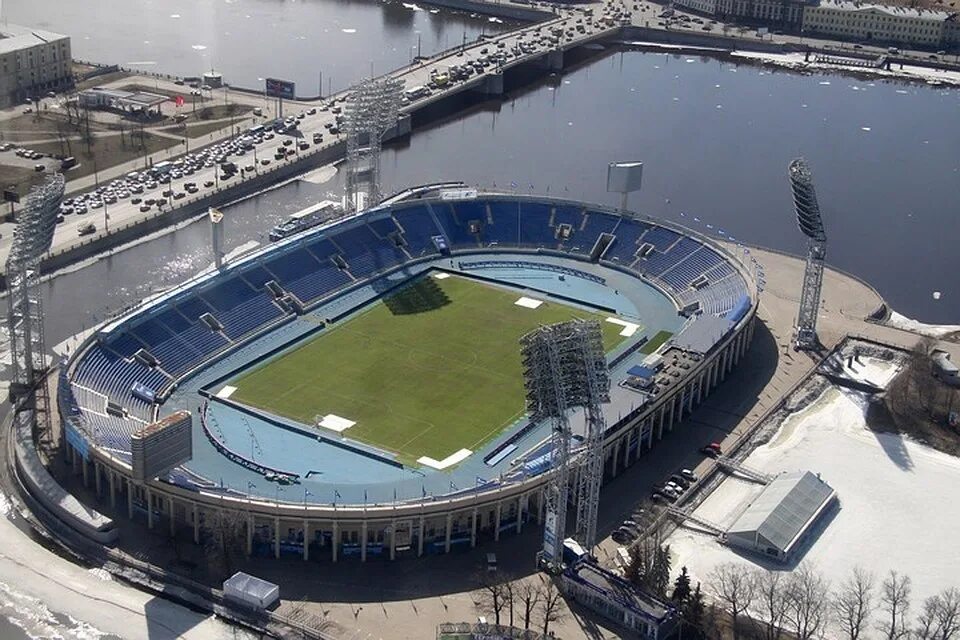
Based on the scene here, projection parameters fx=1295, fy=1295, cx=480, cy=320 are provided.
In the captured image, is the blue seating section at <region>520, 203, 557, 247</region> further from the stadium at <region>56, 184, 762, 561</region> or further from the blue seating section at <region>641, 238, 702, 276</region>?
the blue seating section at <region>641, 238, 702, 276</region>

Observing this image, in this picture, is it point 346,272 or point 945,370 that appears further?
point 346,272

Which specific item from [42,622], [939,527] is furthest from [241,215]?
[939,527]

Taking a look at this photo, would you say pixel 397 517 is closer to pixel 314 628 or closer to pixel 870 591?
pixel 314 628

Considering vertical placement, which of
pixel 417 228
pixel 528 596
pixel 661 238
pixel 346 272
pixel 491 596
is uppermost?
pixel 661 238

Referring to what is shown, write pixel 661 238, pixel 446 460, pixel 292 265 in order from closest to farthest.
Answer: pixel 446 460
pixel 292 265
pixel 661 238

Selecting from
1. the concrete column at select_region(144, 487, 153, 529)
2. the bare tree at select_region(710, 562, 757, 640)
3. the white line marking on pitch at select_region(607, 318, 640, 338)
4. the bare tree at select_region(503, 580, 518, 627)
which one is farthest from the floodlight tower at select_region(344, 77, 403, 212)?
the bare tree at select_region(710, 562, 757, 640)

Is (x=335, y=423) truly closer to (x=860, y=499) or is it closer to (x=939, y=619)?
(x=860, y=499)

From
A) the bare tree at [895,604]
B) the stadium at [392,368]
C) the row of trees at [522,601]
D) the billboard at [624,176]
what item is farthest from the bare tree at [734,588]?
the billboard at [624,176]

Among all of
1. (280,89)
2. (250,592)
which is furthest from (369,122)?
(250,592)
